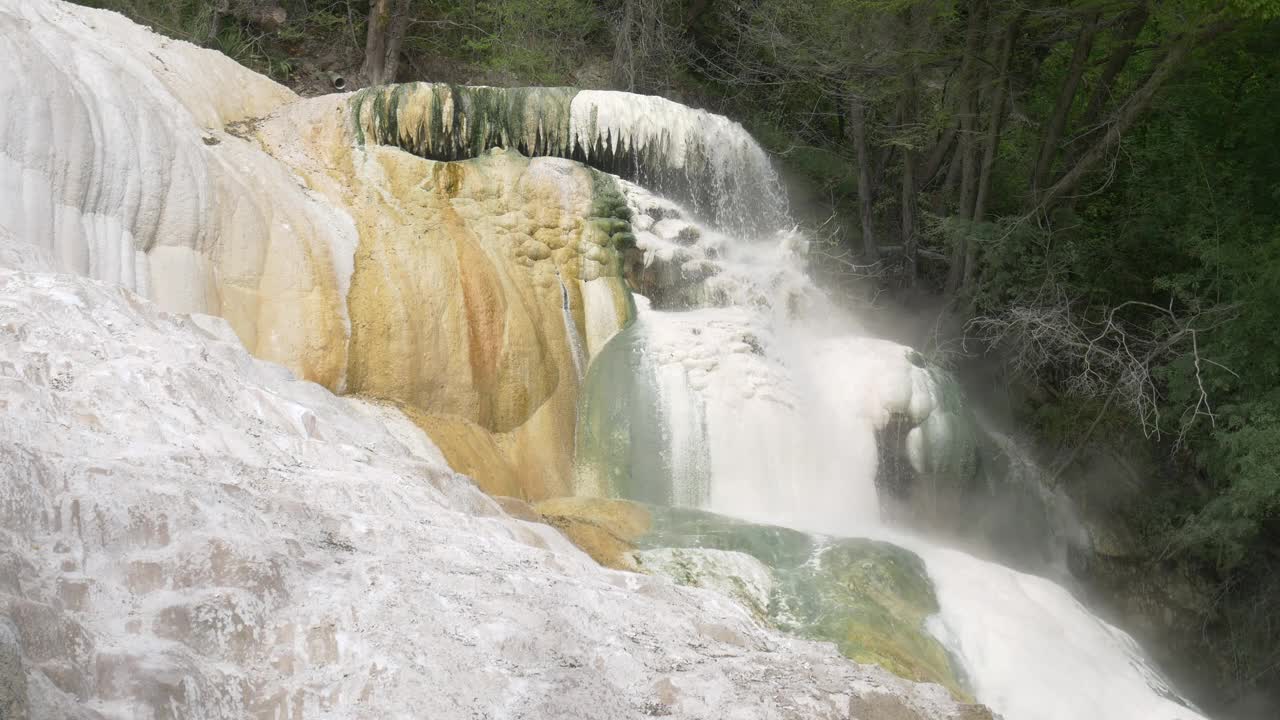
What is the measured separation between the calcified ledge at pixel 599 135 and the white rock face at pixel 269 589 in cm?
466

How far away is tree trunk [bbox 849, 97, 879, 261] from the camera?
42.3 feet

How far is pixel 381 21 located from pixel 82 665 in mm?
11309

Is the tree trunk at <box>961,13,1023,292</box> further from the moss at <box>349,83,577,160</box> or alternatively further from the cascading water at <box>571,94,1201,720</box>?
the moss at <box>349,83,577,160</box>

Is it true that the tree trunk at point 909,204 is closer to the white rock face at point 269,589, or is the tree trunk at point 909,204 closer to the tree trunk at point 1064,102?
the tree trunk at point 1064,102

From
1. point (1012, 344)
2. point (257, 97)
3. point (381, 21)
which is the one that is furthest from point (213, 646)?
point (381, 21)

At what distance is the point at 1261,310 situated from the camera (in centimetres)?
977

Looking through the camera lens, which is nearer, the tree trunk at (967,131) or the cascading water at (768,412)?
the cascading water at (768,412)

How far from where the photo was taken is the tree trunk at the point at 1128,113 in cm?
942

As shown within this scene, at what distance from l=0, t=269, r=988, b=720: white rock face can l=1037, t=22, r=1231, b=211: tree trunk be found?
7.26m

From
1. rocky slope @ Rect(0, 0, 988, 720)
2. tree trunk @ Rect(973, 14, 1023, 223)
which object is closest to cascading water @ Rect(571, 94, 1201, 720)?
rocky slope @ Rect(0, 0, 988, 720)

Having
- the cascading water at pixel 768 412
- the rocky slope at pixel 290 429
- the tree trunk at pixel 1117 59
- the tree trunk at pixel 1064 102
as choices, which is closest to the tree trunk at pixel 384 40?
the rocky slope at pixel 290 429

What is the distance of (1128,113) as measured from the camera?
33.2ft

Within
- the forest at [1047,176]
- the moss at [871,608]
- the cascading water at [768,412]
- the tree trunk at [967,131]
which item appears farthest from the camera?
the tree trunk at [967,131]

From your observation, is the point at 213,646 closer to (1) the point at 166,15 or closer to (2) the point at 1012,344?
(2) the point at 1012,344
